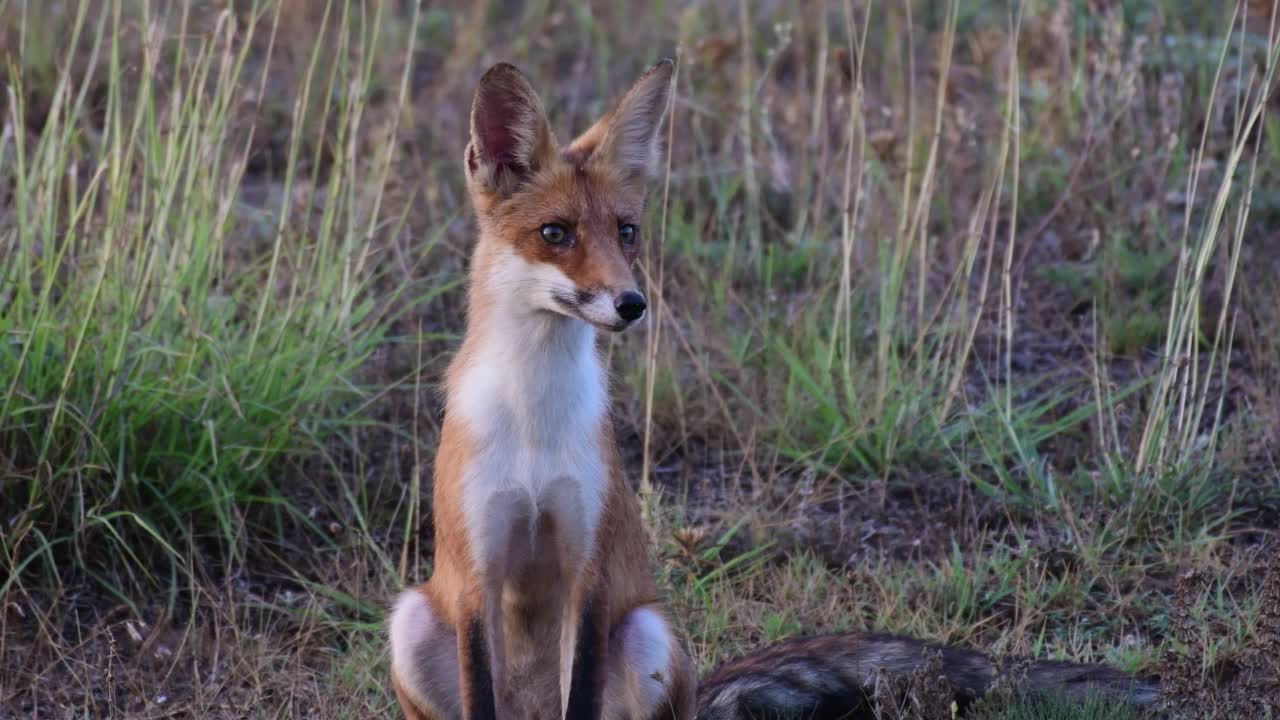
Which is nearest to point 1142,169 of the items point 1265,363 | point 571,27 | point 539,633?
point 1265,363

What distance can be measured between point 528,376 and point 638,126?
0.77 meters

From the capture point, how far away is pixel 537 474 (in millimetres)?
3748

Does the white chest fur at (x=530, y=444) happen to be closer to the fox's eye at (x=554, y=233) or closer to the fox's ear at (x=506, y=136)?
the fox's eye at (x=554, y=233)

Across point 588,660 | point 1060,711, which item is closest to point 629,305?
point 588,660

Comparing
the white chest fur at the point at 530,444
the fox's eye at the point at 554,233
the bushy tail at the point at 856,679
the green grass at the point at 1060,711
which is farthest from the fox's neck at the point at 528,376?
the green grass at the point at 1060,711

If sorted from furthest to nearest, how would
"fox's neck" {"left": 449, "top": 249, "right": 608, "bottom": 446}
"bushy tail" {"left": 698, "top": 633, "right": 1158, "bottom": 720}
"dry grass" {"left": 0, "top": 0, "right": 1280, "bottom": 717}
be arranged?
"dry grass" {"left": 0, "top": 0, "right": 1280, "bottom": 717} → "bushy tail" {"left": 698, "top": 633, "right": 1158, "bottom": 720} → "fox's neck" {"left": 449, "top": 249, "right": 608, "bottom": 446}

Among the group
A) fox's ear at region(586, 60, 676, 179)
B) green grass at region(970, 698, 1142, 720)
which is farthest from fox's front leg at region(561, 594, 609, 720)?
fox's ear at region(586, 60, 676, 179)

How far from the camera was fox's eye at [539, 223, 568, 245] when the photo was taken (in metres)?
3.73

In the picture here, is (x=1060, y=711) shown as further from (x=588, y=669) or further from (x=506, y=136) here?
(x=506, y=136)

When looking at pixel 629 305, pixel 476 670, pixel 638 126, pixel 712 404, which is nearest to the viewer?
pixel 629 305

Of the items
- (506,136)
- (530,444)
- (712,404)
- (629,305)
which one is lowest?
(712,404)

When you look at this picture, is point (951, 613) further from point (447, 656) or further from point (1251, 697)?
point (447, 656)

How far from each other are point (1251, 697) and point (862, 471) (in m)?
2.14

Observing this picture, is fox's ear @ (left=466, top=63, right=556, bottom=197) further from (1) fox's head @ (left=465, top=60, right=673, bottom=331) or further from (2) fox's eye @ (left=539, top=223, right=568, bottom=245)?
(2) fox's eye @ (left=539, top=223, right=568, bottom=245)
